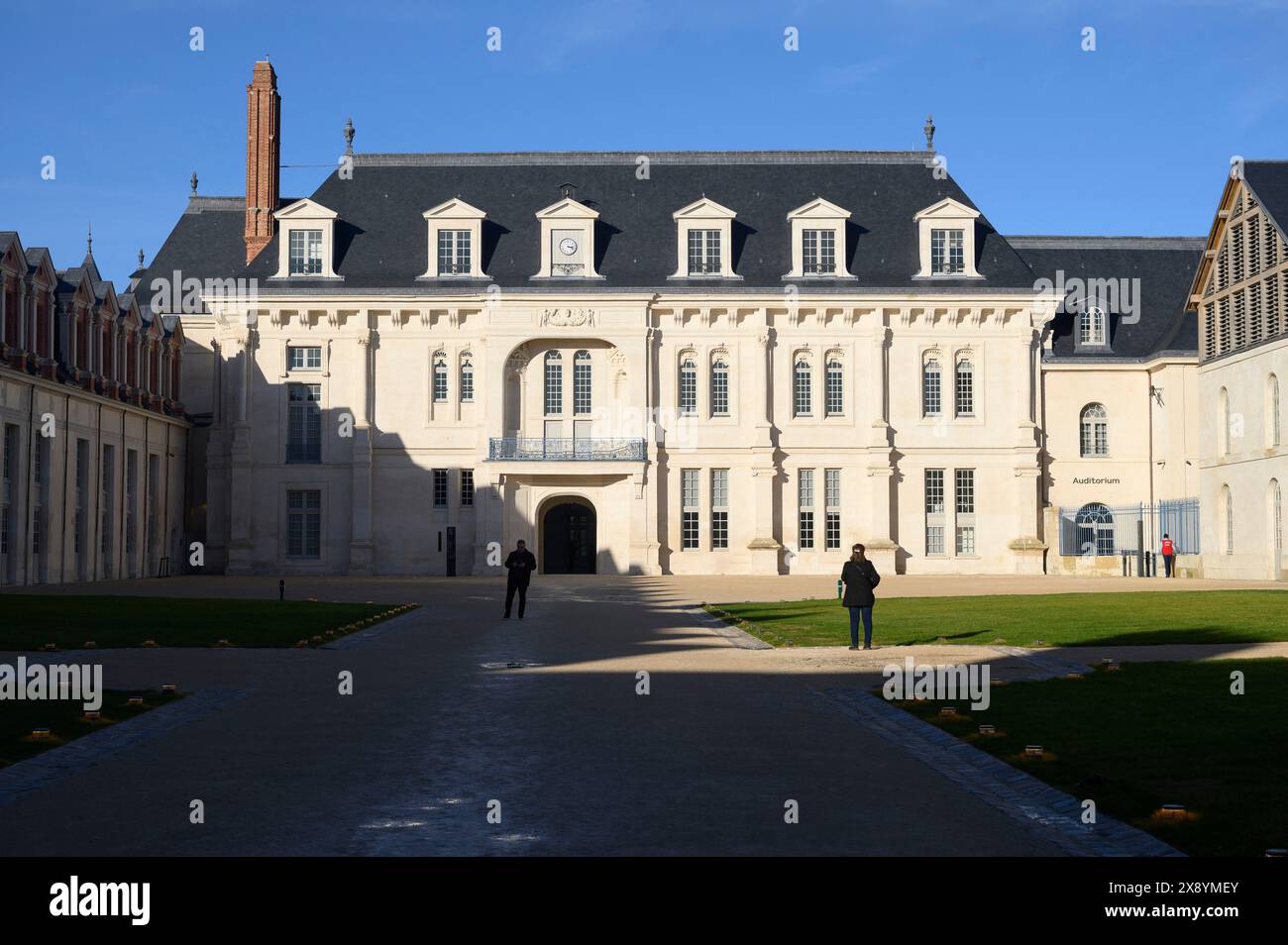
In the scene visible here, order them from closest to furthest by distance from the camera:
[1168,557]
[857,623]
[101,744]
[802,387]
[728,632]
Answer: [101,744], [857,623], [728,632], [1168,557], [802,387]

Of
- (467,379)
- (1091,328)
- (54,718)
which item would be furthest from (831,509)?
(54,718)

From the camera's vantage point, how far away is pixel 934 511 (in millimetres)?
58781

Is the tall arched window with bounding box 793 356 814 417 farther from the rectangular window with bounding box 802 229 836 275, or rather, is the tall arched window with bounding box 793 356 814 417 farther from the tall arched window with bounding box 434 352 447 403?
the tall arched window with bounding box 434 352 447 403

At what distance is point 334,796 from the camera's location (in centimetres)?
953

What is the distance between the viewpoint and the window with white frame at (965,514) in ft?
192

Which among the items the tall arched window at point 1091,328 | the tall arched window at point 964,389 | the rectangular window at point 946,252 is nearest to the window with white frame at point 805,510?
the tall arched window at point 964,389

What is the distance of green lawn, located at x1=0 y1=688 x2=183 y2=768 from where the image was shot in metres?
11.7

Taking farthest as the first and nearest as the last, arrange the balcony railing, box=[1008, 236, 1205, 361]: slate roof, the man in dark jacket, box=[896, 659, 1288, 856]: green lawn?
box=[1008, 236, 1205, 361]: slate roof → the balcony railing → the man in dark jacket → box=[896, 659, 1288, 856]: green lawn

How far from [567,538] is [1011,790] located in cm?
5125

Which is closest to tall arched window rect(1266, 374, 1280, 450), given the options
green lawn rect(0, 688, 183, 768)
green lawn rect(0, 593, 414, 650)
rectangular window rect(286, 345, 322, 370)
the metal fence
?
the metal fence

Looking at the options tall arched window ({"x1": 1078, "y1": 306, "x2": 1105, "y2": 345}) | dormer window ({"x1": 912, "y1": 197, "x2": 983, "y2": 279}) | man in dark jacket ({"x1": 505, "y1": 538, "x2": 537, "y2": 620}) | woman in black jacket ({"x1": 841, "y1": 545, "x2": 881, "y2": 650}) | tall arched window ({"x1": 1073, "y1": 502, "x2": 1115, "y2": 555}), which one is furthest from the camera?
tall arched window ({"x1": 1078, "y1": 306, "x2": 1105, "y2": 345})

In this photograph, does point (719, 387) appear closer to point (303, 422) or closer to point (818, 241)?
point (818, 241)

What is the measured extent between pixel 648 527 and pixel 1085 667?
3969 centimetres

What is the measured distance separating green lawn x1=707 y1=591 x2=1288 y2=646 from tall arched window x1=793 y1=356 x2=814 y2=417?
22278 millimetres
